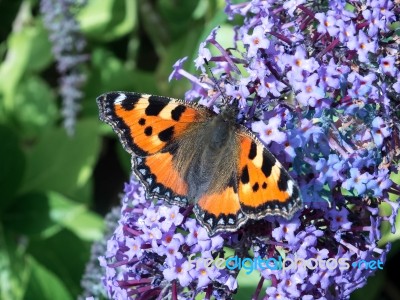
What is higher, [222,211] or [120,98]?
[120,98]

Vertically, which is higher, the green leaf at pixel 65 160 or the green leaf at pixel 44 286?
the green leaf at pixel 65 160

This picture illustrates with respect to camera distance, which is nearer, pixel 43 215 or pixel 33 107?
pixel 43 215

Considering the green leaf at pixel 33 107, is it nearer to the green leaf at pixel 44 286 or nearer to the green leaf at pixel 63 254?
the green leaf at pixel 63 254

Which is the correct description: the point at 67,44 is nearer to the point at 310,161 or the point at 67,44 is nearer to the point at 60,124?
the point at 60,124

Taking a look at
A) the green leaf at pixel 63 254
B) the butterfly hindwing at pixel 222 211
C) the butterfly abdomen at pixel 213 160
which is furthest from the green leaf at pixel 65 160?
the butterfly hindwing at pixel 222 211

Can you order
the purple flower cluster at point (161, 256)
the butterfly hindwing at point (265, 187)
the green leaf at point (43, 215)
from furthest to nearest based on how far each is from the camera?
the green leaf at point (43, 215), the purple flower cluster at point (161, 256), the butterfly hindwing at point (265, 187)

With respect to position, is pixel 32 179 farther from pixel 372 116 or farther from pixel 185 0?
pixel 372 116

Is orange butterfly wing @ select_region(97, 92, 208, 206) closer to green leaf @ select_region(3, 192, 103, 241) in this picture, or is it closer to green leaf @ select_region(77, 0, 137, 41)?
green leaf @ select_region(3, 192, 103, 241)

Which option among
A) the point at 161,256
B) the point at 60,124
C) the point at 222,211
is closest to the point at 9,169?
the point at 60,124
